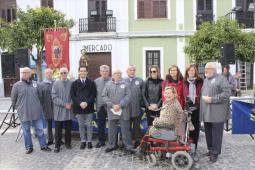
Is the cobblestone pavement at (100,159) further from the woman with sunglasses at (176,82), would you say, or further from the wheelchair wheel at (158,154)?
the woman with sunglasses at (176,82)

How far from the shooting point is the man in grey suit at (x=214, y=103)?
701cm

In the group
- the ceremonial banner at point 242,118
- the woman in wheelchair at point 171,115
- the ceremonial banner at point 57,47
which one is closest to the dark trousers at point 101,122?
the woman in wheelchair at point 171,115

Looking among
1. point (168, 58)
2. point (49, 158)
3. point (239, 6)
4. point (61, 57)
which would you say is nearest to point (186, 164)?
point (49, 158)

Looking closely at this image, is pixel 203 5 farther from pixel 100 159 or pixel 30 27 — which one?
pixel 100 159

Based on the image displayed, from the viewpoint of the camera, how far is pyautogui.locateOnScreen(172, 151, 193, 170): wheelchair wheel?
6.68m

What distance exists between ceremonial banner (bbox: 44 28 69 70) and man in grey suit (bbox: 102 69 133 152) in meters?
4.05

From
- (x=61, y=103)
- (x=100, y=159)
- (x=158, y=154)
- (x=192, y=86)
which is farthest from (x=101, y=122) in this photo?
(x=192, y=86)

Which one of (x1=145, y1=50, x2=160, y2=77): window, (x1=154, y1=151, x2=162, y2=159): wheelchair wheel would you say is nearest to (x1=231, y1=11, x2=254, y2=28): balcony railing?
(x1=145, y1=50, x2=160, y2=77): window

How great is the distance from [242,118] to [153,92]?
234cm

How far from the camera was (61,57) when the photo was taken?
38.3 ft

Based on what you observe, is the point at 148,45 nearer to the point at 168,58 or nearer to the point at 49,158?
the point at 168,58

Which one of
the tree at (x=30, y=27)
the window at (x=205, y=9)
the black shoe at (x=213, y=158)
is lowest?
the black shoe at (x=213, y=158)

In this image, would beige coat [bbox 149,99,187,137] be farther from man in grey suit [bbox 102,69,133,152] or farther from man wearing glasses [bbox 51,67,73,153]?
man wearing glasses [bbox 51,67,73,153]

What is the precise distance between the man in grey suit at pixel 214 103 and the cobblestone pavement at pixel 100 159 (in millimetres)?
456
